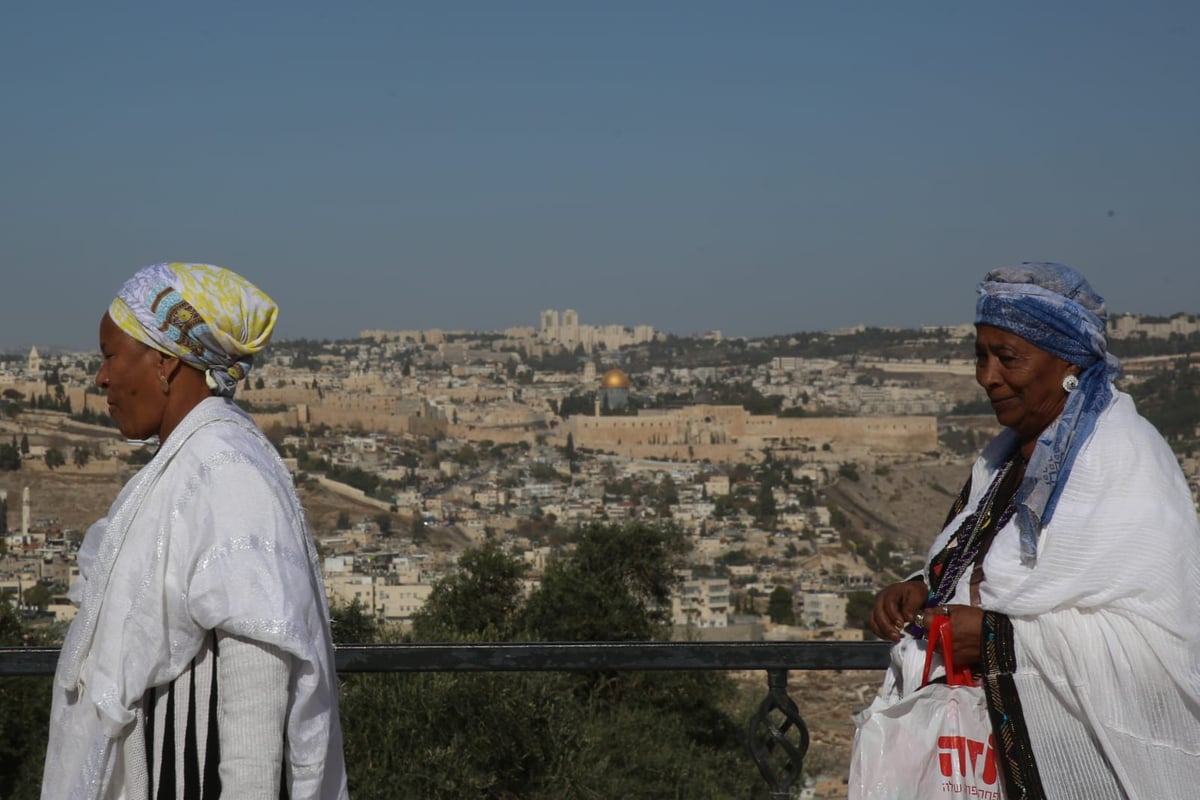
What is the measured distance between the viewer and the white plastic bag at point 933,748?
1.69 m

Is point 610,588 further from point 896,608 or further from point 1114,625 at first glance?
point 1114,625

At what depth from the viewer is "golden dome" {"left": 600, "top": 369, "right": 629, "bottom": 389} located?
83875 mm

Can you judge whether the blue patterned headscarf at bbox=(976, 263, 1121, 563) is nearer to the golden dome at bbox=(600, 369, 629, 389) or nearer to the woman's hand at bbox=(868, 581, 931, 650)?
the woman's hand at bbox=(868, 581, 931, 650)

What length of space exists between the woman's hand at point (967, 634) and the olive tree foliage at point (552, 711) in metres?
4.18

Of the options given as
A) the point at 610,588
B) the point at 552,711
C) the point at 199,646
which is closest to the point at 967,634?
the point at 199,646

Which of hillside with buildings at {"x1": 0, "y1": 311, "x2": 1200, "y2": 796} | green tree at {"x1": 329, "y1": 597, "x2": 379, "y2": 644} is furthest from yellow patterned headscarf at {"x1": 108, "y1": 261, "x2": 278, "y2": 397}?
hillside with buildings at {"x1": 0, "y1": 311, "x2": 1200, "y2": 796}

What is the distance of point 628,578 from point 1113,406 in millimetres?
14639

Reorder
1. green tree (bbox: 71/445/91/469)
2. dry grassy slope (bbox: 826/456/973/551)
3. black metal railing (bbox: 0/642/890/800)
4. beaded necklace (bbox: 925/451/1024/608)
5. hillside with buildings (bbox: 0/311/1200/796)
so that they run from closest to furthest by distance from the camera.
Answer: beaded necklace (bbox: 925/451/1024/608) → black metal railing (bbox: 0/642/890/800) → hillside with buildings (bbox: 0/311/1200/796) → green tree (bbox: 71/445/91/469) → dry grassy slope (bbox: 826/456/973/551)

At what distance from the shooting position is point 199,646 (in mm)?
1510

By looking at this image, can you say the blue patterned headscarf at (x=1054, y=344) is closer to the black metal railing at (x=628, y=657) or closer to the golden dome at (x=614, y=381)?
the black metal railing at (x=628, y=657)

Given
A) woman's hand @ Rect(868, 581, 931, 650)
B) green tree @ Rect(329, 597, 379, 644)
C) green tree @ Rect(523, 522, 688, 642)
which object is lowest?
green tree @ Rect(523, 522, 688, 642)

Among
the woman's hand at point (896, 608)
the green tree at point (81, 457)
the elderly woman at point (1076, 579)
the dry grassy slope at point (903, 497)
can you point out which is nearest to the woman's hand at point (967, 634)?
the elderly woman at point (1076, 579)

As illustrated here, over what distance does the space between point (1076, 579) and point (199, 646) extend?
3.40ft

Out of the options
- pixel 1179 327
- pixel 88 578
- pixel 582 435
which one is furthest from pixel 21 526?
pixel 1179 327
